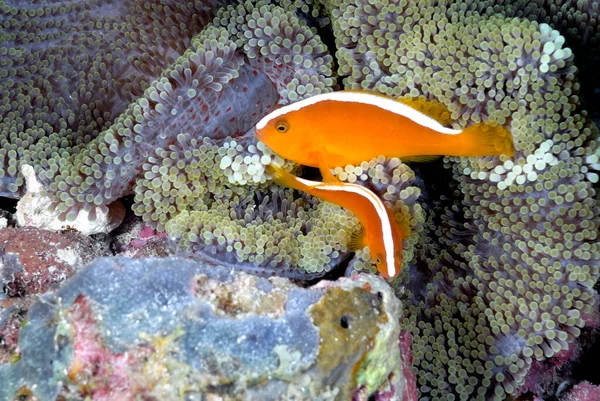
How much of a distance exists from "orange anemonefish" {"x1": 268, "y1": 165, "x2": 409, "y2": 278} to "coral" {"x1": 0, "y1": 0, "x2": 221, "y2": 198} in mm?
930

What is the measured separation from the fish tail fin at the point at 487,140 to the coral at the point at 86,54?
1.20m

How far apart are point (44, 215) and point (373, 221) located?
46.4 inches

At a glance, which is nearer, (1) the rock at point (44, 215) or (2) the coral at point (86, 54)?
(1) the rock at point (44, 215)

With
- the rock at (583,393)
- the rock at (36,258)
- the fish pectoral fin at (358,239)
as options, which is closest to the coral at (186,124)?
the rock at (36,258)

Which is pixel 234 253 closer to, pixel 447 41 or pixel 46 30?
pixel 447 41

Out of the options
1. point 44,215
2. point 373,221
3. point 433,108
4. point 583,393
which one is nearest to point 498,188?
point 433,108

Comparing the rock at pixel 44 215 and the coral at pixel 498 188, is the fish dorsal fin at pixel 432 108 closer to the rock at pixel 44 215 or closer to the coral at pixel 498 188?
the coral at pixel 498 188

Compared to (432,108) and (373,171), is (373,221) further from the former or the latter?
(432,108)

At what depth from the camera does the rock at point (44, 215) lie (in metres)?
1.84

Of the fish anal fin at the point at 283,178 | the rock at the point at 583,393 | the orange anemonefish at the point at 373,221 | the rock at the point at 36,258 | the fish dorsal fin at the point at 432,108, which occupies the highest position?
the fish dorsal fin at the point at 432,108

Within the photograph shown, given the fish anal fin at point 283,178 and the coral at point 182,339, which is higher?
the coral at point 182,339

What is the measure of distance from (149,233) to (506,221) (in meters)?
1.37

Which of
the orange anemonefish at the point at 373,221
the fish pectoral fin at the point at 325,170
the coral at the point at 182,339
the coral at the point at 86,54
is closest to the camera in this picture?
the coral at the point at 182,339

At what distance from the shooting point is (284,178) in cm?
181
